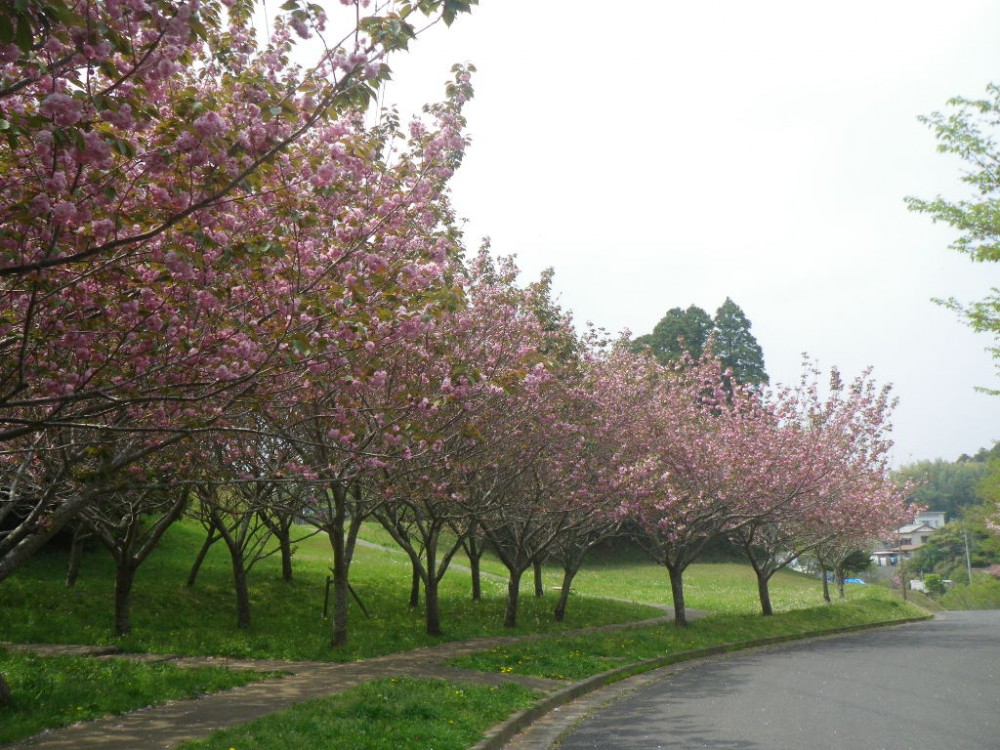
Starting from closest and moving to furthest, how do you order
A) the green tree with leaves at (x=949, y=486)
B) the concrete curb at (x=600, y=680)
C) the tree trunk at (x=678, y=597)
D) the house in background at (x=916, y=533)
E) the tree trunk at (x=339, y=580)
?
the concrete curb at (x=600, y=680) → the tree trunk at (x=339, y=580) → the tree trunk at (x=678, y=597) → the house in background at (x=916, y=533) → the green tree with leaves at (x=949, y=486)

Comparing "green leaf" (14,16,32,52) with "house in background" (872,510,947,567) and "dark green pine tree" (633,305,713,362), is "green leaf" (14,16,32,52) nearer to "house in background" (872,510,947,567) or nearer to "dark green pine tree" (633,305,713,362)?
"dark green pine tree" (633,305,713,362)

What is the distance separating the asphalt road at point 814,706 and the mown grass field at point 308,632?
1480 millimetres

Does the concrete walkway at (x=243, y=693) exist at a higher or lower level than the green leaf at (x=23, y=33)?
lower

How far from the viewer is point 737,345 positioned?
71375 mm

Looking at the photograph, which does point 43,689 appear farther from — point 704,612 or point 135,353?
point 704,612

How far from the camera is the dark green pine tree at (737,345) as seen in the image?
2771 inches

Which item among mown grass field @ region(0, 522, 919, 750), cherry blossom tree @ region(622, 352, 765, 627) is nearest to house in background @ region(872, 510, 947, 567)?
mown grass field @ region(0, 522, 919, 750)

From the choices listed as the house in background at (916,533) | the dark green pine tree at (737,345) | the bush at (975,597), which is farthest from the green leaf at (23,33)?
the house in background at (916,533)

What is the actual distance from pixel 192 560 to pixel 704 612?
17.5m

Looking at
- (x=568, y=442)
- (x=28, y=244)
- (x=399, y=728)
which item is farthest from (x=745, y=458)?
(x=28, y=244)

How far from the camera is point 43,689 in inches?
363

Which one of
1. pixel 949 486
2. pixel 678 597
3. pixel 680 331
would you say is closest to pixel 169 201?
pixel 678 597

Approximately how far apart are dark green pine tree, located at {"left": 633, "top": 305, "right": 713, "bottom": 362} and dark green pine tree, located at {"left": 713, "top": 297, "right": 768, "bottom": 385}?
140 cm

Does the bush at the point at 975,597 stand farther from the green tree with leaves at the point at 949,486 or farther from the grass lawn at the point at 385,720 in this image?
the green tree with leaves at the point at 949,486
